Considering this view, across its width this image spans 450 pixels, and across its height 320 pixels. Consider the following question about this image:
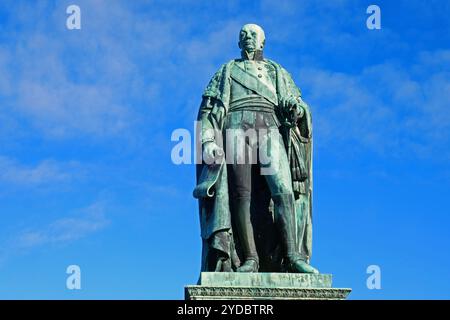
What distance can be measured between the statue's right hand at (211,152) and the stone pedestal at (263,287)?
2.33 metres

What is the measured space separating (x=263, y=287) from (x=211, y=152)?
2.87 meters

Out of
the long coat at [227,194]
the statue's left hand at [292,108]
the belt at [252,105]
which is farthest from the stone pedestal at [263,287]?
the belt at [252,105]

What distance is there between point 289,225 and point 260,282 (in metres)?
1.52

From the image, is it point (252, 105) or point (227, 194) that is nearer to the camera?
point (227, 194)

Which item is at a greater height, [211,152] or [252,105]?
[252,105]

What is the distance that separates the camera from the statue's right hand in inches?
747

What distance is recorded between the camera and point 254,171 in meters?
19.4

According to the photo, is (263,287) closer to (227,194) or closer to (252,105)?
(227,194)

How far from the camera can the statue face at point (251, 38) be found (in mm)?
20125

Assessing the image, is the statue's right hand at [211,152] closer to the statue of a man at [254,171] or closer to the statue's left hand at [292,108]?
the statue of a man at [254,171]

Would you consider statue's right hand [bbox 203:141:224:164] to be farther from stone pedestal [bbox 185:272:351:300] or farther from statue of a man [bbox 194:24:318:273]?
stone pedestal [bbox 185:272:351:300]

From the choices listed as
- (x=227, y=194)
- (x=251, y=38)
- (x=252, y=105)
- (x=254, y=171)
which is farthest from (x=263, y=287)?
(x=251, y=38)
